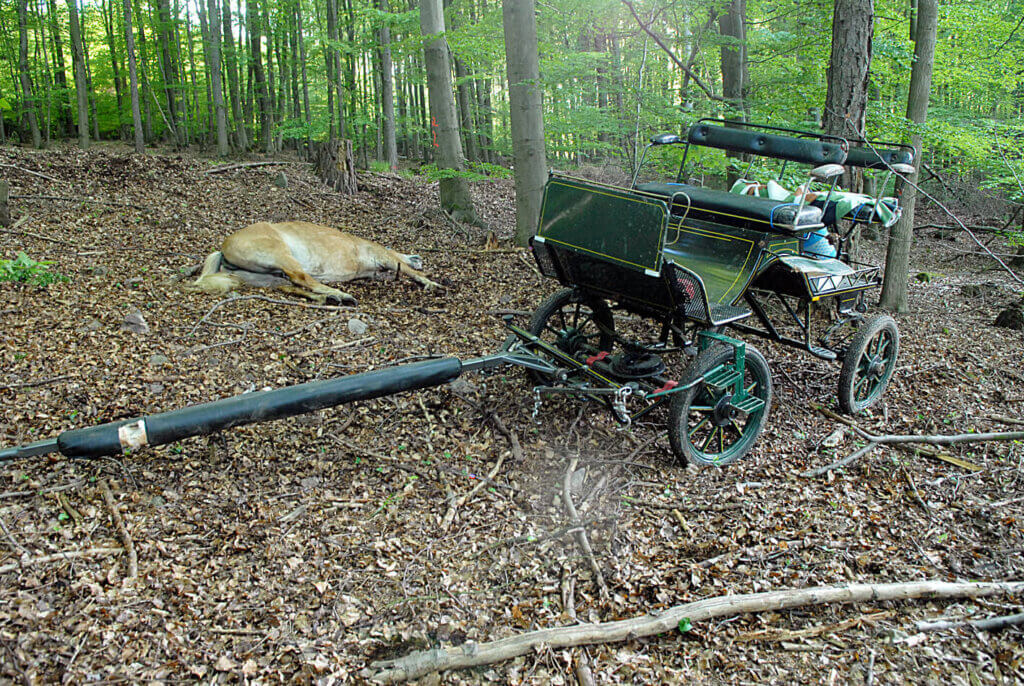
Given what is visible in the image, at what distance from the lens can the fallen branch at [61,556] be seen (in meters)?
3.01

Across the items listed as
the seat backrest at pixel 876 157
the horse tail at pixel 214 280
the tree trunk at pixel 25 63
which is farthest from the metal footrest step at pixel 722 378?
the tree trunk at pixel 25 63

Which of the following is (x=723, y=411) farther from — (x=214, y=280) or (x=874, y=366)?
(x=214, y=280)

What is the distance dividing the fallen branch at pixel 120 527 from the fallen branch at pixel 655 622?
1310 mm

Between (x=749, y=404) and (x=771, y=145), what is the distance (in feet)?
7.16

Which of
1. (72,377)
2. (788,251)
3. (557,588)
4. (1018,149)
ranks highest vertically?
(1018,149)

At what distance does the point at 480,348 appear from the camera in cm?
579

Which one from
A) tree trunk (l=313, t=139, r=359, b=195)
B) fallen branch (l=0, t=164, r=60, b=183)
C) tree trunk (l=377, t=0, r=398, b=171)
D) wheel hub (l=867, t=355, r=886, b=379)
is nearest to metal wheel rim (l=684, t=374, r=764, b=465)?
wheel hub (l=867, t=355, r=886, b=379)

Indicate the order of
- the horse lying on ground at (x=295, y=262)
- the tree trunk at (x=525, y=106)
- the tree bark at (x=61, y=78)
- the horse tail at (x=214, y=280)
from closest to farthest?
the horse tail at (x=214, y=280)
the horse lying on ground at (x=295, y=262)
the tree trunk at (x=525, y=106)
the tree bark at (x=61, y=78)

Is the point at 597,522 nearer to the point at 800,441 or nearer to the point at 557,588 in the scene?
the point at 557,588

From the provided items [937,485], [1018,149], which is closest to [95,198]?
[937,485]

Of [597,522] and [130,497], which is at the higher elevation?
[130,497]

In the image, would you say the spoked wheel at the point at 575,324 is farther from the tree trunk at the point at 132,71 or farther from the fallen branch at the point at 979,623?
the tree trunk at the point at 132,71

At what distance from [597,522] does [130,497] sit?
8.52 ft

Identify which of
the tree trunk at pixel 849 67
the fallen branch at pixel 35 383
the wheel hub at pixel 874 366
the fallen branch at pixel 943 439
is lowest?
the fallen branch at pixel 943 439
